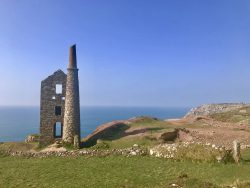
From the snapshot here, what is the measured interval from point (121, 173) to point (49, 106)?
23.0 metres

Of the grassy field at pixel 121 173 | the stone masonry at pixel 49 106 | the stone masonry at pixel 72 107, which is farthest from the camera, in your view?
the stone masonry at pixel 49 106

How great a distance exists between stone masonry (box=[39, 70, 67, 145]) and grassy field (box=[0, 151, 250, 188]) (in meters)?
14.8

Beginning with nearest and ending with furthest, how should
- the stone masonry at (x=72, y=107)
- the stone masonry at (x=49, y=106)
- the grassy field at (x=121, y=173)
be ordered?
the grassy field at (x=121, y=173) < the stone masonry at (x=72, y=107) < the stone masonry at (x=49, y=106)

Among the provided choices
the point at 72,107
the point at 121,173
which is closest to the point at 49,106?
the point at 72,107

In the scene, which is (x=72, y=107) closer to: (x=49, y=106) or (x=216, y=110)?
(x=49, y=106)

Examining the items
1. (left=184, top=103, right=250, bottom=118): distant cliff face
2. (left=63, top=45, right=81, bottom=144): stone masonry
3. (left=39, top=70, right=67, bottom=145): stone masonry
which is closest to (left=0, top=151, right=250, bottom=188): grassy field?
(left=63, top=45, right=81, bottom=144): stone masonry

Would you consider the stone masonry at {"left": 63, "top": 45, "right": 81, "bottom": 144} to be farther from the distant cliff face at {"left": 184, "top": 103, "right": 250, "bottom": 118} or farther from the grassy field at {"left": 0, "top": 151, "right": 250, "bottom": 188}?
the distant cliff face at {"left": 184, "top": 103, "right": 250, "bottom": 118}

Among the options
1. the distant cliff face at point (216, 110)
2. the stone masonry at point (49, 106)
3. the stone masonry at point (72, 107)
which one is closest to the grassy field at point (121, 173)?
the stone masonry at point (72, 107)

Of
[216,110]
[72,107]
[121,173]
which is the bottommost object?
[121,173]

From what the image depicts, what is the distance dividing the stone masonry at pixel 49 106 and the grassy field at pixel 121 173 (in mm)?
14753

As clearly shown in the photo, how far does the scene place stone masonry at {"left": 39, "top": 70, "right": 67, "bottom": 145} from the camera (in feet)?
134

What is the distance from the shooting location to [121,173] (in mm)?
20453

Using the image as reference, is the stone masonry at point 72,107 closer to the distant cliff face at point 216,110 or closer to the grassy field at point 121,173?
the grassy field at point 121,173

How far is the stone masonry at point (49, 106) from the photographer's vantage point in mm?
40812
